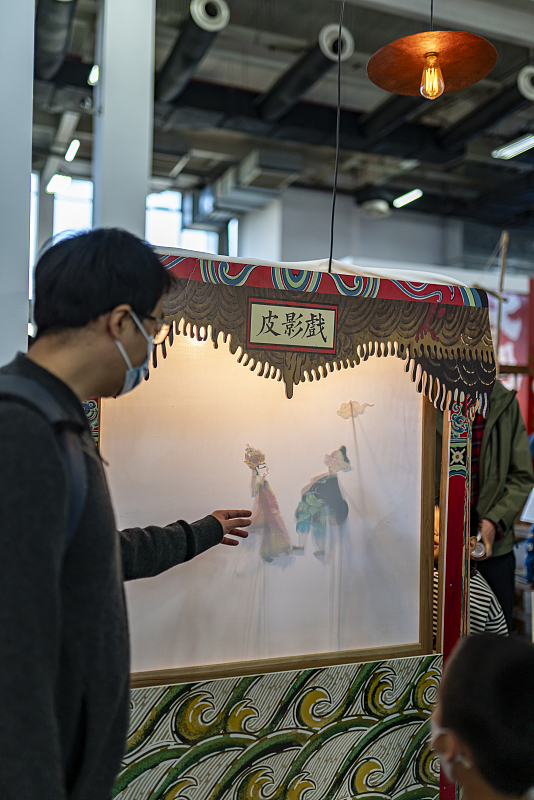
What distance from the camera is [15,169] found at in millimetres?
1976

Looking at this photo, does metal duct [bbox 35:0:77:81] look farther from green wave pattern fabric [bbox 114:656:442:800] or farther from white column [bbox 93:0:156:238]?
Result: green wave pattern fabric [bbox 114:656:442:800]

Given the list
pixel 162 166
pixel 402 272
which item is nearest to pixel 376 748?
pixel 402 272

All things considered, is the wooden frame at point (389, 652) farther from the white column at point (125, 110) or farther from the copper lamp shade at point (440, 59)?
the white column at point (125, 110)

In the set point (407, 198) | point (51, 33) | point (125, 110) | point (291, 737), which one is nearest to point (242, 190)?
point (407, 198)

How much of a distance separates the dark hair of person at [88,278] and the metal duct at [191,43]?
354 cm

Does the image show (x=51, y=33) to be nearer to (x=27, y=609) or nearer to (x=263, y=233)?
(x=263, y=233)

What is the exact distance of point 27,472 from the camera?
784mm

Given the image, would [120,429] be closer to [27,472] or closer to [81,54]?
[27,472]

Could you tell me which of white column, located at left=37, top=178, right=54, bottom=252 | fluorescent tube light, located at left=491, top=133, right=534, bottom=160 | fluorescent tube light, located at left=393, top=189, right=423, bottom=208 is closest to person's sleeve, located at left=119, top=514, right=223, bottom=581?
fluorescent tube light, located at left=491, top=133, right=534, bottom=160

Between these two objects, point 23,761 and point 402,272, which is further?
point 402,272

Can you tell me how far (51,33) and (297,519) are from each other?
371 centimetres

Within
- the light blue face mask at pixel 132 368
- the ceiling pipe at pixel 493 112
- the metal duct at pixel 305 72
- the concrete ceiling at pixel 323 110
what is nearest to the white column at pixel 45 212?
the concrete ceiling at pixel 323 110

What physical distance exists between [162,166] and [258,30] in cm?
Answer: 212

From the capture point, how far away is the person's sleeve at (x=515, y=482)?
2.52m
